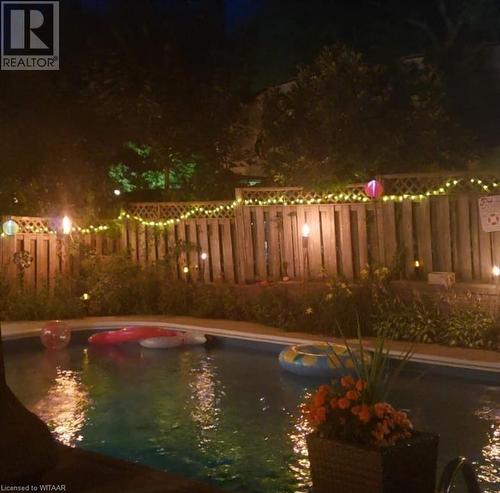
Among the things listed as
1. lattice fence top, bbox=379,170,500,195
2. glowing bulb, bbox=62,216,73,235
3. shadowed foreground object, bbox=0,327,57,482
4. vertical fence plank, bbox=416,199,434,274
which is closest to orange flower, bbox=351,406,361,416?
shadowed foreground object, bbox=0,327,57,482

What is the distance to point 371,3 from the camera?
15680 millimetres

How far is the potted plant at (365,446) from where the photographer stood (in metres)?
3.88

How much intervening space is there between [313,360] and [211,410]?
1.72 meters

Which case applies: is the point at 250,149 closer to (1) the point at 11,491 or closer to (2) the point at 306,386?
(2) the point at 306,386

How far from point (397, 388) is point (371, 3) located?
32.7 ft

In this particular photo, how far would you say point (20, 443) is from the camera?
428cm

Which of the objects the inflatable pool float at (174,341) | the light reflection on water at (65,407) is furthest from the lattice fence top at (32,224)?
the light reflection on water at (65,407)

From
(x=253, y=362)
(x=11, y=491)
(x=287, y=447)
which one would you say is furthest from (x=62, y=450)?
(x=253, y=362)

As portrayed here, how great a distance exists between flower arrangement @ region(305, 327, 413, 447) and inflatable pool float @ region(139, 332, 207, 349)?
709 centimetres

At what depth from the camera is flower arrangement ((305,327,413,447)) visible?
4004 mm

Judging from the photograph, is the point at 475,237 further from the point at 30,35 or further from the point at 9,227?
the point at 30,35

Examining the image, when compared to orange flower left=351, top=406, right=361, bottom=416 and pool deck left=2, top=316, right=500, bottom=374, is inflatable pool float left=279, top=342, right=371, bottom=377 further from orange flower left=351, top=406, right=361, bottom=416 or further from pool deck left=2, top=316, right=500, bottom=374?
orange flower left=351, top=406, right=361, bottom=416

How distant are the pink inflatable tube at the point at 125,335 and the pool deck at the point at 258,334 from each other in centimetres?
48

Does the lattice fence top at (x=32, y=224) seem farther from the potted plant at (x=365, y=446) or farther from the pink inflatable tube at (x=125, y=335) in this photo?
the potted plant at (x=365, y=446)
